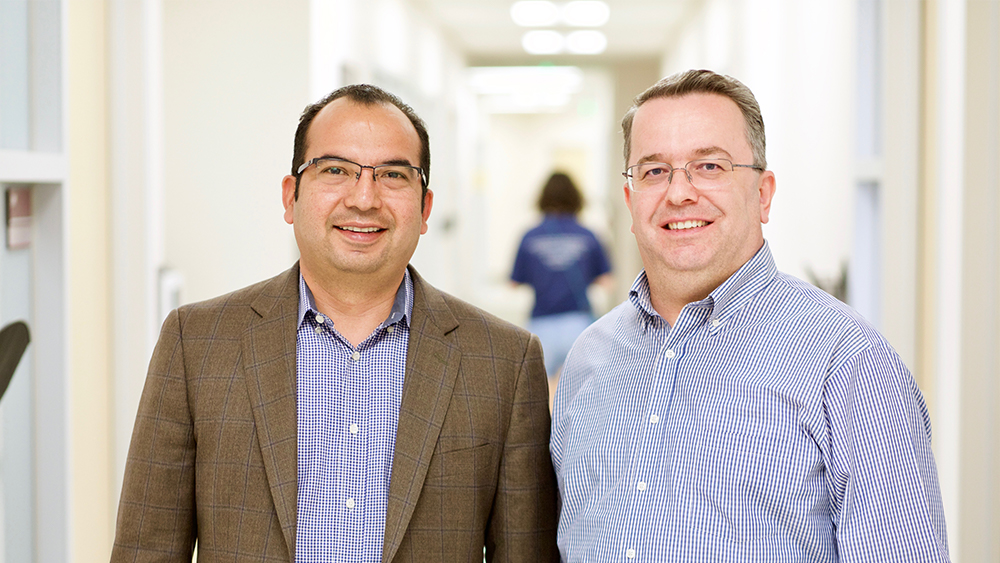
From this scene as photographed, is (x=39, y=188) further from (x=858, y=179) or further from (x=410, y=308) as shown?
(x=858, y=179)

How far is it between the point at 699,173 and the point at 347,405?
701 mm

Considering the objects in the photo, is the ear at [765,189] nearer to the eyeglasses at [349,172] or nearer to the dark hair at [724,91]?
the dark hair at [724,91]

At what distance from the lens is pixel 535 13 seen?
301 inches

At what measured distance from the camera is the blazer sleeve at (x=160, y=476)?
1426 mm

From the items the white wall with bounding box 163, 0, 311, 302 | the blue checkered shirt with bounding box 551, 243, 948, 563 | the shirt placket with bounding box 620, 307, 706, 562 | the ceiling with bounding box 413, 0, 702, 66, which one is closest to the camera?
the blue checkered shirt with bounding box 551, 243, 948, 563

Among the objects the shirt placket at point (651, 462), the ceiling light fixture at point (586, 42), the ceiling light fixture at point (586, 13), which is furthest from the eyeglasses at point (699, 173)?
the ceiling light fixture at point (586, 42)

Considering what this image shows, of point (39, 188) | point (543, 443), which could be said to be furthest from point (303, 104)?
point (543, 443)

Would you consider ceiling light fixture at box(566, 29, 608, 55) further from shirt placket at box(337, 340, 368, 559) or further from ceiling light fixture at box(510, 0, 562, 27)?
shirt placket at box(337, 340, 368, 559)

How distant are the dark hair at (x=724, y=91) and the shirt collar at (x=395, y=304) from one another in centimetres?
55

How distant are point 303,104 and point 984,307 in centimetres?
241

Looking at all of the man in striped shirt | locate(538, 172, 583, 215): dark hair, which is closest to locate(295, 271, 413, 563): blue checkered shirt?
the man in striped shirt

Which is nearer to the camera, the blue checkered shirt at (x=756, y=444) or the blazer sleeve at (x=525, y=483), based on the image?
the blue checkered shirt at (x=756, y=444)

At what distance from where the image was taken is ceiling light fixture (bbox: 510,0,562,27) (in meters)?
7.28

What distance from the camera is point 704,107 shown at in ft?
4.77
